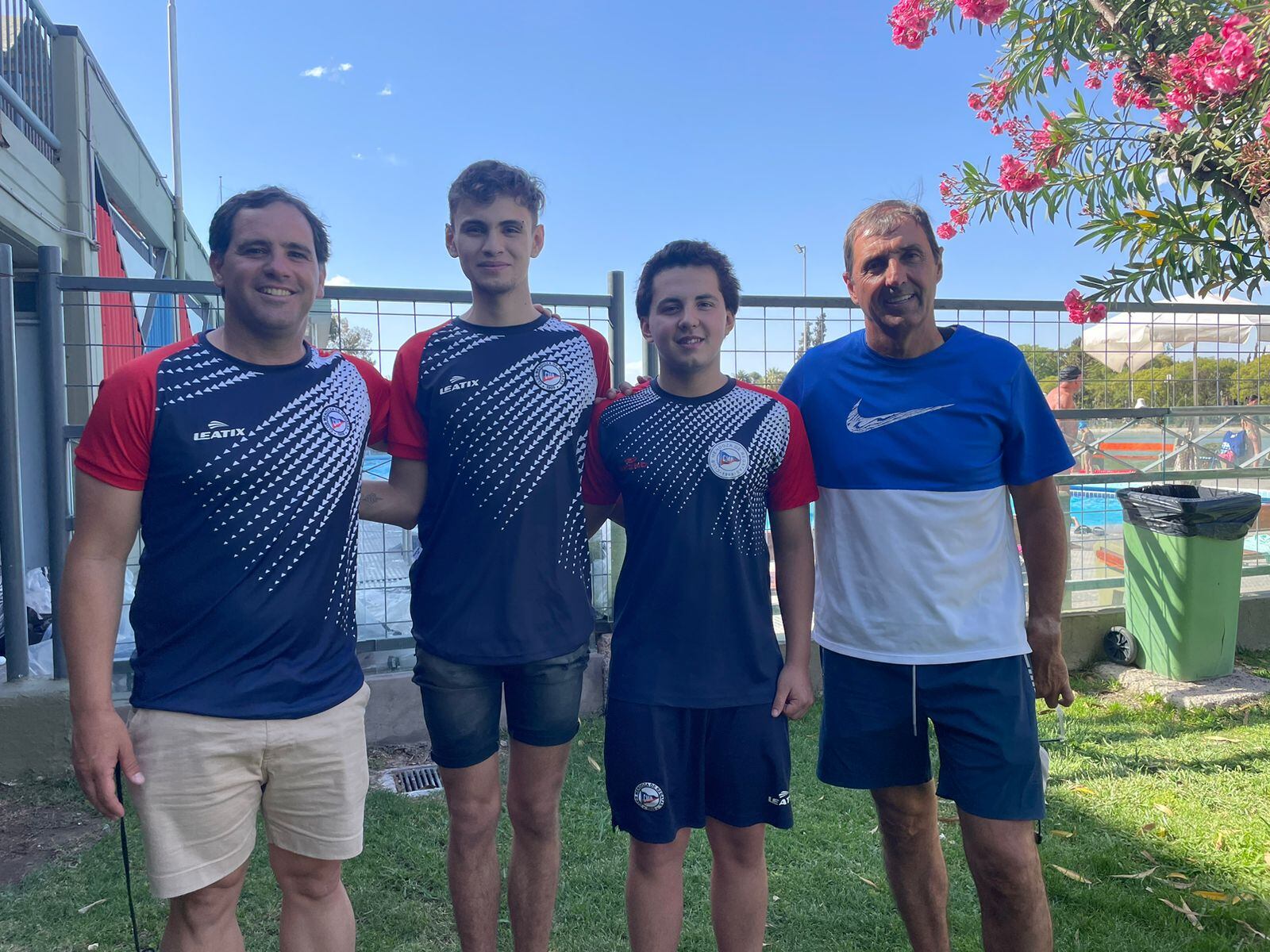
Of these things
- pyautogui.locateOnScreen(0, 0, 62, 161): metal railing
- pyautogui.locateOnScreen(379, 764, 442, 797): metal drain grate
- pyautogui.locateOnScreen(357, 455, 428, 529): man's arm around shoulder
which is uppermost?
pyautogui.locateOnScreen(0, 0, 62, 161): metal railing

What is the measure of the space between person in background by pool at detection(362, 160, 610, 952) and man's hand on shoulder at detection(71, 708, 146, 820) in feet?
2.32

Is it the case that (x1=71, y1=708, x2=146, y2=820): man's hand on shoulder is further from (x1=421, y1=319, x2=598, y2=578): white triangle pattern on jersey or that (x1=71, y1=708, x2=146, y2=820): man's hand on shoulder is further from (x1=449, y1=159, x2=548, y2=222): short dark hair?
(x1=449, y1=159, x2=548, y2=222): short dark hair

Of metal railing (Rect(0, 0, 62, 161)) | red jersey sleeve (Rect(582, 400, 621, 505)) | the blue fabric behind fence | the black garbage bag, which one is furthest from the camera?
metal railing (Rect(0, 0, 62, 161))

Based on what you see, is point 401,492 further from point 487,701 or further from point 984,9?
point 984,9

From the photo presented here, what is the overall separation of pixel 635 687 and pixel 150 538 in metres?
1.22

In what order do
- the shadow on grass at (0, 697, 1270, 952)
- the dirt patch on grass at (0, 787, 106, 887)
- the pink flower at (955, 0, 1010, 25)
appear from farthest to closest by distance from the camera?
the pink flower at (955, 0, 1010, 25) < the dirt patch on grass at (0, 787, 106, 887) < the shadow on grass at (0, 697, 1270, 952)

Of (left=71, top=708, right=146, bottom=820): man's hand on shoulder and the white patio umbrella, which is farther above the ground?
the white patio umbrella

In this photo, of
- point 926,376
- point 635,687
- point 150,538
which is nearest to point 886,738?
point 635,687

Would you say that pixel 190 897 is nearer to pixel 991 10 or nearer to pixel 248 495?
pixel 248 495

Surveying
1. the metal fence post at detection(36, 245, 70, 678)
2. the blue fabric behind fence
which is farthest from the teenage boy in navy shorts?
the blue fabric behind fence

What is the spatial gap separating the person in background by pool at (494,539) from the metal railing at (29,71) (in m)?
7.34

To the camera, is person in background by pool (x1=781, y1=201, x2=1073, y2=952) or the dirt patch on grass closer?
person in background by pool (x1=781, y1=201, x2=1073, y2=952)

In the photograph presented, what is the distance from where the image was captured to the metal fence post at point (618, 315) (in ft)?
15.2

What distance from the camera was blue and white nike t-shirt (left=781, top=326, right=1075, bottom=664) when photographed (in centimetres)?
227
